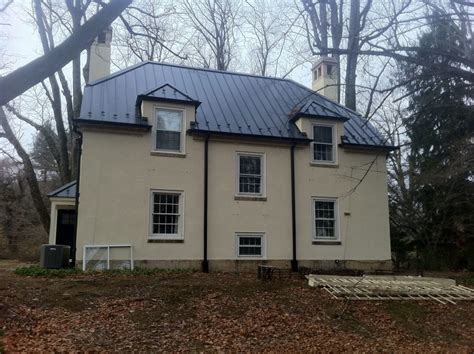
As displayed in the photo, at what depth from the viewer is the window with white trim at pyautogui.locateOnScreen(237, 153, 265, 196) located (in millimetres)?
16359

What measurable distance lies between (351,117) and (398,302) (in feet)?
33.7

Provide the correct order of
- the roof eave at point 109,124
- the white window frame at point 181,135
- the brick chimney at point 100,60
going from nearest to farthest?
the roof eave at point 109,124 → the white window frame at point 181,135 → the brick chimney at point 100,60

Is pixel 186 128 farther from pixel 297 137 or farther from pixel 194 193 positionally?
pixel 297 137

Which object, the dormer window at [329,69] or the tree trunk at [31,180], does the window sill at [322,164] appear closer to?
the dormer window at [329,69]

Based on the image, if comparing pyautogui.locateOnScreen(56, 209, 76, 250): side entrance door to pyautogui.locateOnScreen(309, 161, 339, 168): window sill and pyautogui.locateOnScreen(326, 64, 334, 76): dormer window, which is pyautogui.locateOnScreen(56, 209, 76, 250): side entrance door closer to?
pyautogui.locateOnScreen(309, 161, 339, 168): window sill

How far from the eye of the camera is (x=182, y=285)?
11.7 meters

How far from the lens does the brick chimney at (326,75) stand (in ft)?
68.3

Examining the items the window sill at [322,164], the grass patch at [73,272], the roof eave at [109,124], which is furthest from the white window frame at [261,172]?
the grass patch at [73,272]

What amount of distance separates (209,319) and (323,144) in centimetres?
1007

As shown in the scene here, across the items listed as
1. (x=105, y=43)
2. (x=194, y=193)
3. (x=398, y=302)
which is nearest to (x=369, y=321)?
(x=398, y=302)

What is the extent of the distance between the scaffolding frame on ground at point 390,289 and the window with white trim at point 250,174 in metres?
4.39

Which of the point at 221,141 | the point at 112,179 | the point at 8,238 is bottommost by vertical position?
the point at 8,238

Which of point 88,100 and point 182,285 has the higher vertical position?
point 88,100

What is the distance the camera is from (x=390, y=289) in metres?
11.7
